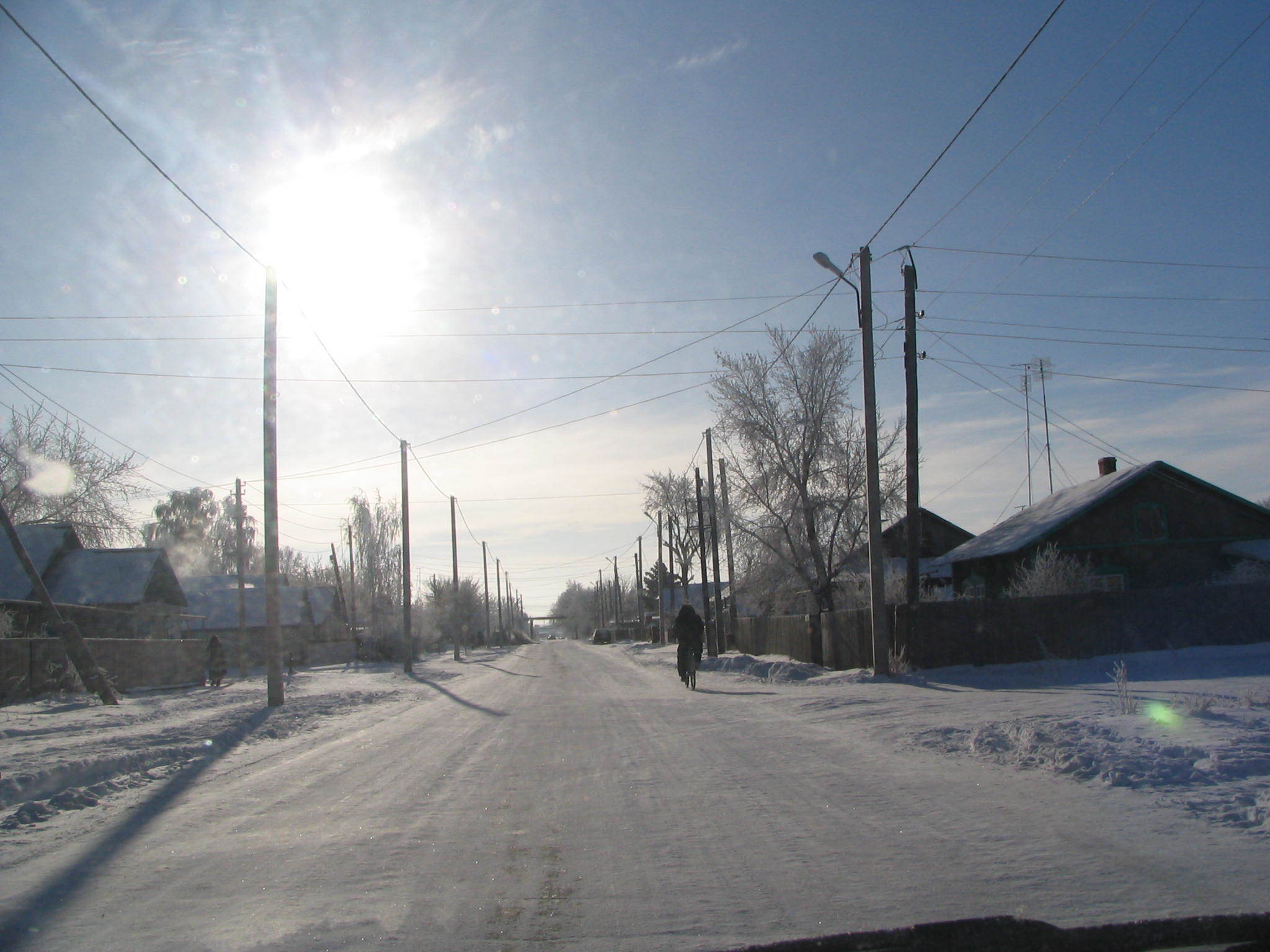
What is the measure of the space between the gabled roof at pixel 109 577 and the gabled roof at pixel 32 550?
0.62m

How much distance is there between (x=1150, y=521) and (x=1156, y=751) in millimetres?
26866

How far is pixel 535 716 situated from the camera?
Answer: 15.3m

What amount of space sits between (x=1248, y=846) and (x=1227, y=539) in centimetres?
3088

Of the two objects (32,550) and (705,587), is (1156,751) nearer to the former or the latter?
(705,587)

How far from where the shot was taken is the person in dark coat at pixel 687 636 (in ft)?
71.8

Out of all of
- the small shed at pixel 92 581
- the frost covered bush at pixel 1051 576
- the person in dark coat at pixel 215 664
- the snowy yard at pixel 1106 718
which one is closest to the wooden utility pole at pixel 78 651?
the person in dark coat at pixel 215 664

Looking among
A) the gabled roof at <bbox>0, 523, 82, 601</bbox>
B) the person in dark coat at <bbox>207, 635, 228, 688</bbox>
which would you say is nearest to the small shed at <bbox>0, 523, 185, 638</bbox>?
the gabled roof at <bbox>0, 523, 82, 601</bbox>

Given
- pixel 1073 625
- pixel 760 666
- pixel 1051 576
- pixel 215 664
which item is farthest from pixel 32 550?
pixel 1051 576

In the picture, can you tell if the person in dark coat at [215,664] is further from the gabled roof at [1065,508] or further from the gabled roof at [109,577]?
the gabled roof at [1065,508]

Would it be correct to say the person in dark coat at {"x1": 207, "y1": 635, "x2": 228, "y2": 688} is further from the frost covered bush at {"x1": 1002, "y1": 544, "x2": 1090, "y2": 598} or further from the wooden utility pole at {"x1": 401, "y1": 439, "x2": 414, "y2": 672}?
the frost covered bush at {"x1": 1002, "y1": 544, "x2": 1090, "y2": 598}

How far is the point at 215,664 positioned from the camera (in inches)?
1236

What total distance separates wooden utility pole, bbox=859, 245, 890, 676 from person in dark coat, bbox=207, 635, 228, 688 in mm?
23133

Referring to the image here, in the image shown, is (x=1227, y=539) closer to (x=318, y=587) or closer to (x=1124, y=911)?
(x=1124, y=911)

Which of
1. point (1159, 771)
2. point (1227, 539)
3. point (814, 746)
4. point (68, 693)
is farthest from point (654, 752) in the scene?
point (1227, 539)
